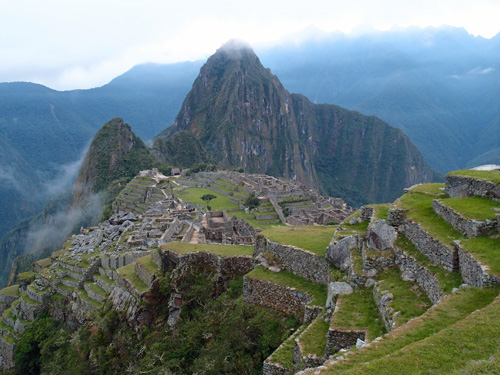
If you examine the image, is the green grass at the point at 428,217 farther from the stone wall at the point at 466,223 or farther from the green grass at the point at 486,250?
the green grass at the point at 486,250

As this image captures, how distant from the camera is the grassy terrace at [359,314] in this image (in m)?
5.94

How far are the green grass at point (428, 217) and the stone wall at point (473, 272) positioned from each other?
43 cm

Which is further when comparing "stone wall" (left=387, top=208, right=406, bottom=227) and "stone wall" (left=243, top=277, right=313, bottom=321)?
"stone wall" (left=243, top=277, right=313, bottom=321)

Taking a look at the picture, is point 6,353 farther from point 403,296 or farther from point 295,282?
point 403,296

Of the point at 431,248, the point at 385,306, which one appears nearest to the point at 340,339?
the point at 385,306

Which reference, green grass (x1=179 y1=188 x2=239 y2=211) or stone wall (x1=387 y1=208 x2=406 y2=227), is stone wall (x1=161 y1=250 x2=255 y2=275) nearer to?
stone wall (x1=387 y1=208 x2=406 y2=227)

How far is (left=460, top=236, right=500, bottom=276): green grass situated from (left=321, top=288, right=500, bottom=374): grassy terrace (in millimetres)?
338

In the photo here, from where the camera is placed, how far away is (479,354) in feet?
12.9

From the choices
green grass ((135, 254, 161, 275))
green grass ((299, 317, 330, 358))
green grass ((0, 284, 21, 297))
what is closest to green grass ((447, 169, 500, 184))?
green grass ((299, 317, 330, 358))

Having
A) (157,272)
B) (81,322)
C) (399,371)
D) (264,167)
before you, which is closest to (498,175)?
(399,371)

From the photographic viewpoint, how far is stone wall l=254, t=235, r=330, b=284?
8.95 metres

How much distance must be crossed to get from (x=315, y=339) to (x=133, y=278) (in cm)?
905

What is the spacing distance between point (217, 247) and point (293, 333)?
5.51m

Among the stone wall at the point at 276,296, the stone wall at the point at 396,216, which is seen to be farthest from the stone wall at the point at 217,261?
the stone wall at the point at 396,216
